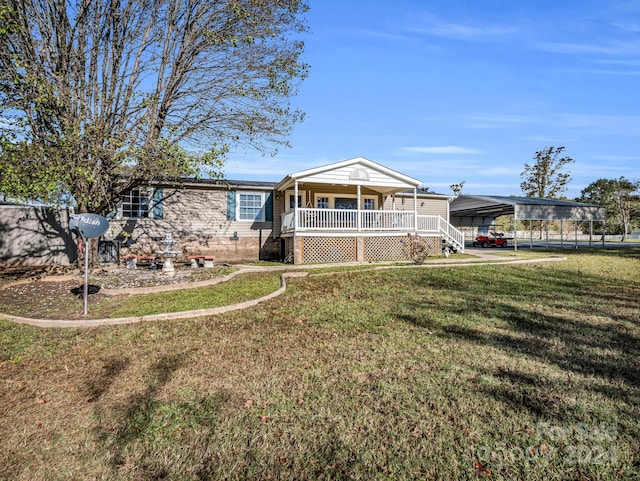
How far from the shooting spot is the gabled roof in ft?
43.9

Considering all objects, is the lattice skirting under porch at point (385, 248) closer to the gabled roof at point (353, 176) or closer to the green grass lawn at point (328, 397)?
the gabled roof at point (353, 176)

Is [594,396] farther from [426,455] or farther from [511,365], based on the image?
[426,455]

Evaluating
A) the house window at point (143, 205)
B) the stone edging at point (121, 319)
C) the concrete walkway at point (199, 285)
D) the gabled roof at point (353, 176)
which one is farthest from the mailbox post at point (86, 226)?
the gabled roof at point (353, 176)

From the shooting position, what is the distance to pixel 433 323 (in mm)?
5387

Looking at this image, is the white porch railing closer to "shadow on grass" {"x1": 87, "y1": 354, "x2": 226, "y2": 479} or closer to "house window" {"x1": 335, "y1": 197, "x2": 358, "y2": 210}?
"house window" {"x1": 335, "y1": 197, "x2": 358, "y2": 210}

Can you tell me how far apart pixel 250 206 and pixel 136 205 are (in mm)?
4565

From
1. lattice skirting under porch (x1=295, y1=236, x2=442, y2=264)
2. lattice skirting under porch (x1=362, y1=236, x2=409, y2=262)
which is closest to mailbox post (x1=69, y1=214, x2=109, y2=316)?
lattice skirting under porch (x1=295, y1=236, x2=442, y2=264)

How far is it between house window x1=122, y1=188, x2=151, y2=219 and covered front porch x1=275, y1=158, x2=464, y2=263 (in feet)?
17.7

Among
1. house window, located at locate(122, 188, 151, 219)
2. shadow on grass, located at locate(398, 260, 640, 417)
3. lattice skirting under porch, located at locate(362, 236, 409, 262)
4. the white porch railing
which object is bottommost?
shadow on grass, located at locate(398, 260, 640, 417)

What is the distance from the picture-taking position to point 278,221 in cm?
1576

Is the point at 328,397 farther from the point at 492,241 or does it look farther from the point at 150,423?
the point at 492,241

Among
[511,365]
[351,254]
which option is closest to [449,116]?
[351,254]

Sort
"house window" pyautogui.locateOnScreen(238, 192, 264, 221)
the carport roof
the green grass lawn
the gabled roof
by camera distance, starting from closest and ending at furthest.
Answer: the green grass lawn, the gabled roof, "house window" pyautogui.locateOnScreen(238, 192, 264, 221), the carport roof

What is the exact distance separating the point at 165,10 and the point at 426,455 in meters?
13.0
